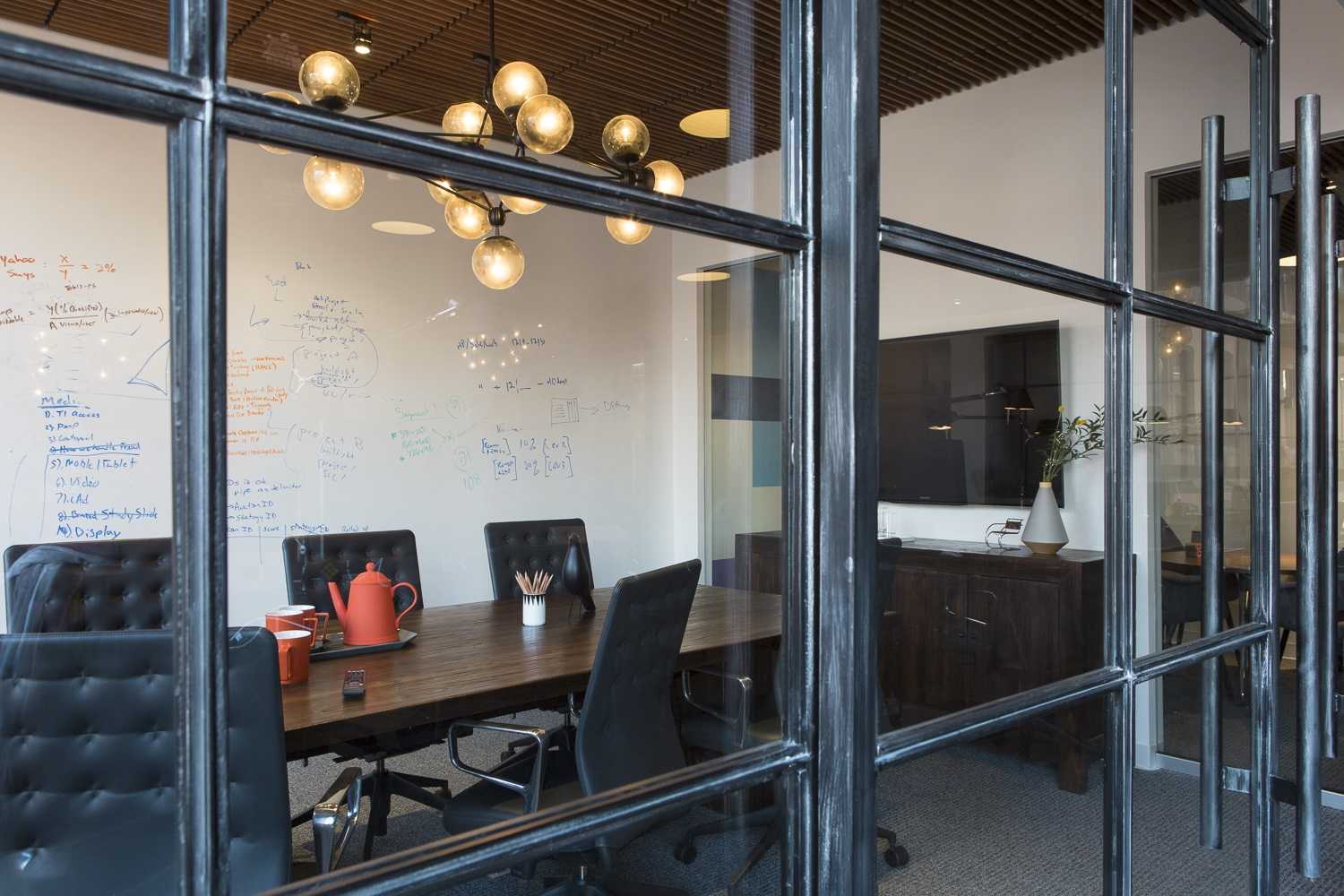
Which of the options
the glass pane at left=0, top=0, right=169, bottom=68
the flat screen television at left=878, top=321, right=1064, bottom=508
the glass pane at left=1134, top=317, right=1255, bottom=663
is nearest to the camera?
the glass pane at left=0, top=0, right=169, bottom=68

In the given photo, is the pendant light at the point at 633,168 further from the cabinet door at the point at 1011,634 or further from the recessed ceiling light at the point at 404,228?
the cabinet door at the point at 1011,634

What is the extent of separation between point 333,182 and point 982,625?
2.57ft

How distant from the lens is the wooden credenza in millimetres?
840

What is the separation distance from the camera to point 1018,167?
3.62ft

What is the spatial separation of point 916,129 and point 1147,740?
34.9 inches

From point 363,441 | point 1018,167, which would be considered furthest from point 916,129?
point 363,441

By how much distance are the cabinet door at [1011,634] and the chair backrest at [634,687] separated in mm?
363

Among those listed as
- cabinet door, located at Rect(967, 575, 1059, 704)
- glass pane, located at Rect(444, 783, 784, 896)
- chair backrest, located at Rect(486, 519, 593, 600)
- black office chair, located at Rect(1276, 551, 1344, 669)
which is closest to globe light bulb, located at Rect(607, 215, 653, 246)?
chair backrest, located at Rect(486, 519, 593, 600)

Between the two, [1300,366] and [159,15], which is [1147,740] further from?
[159,15]

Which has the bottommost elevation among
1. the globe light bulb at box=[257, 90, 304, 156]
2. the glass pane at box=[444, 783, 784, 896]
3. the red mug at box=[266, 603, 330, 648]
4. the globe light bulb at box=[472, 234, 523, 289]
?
the glass pane at box=[444, 783, 784, 896]

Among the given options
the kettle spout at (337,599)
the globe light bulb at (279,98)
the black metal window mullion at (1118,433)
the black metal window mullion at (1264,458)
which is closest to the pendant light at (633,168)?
the globe light bulb at (279,98)

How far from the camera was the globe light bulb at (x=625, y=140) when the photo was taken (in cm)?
69

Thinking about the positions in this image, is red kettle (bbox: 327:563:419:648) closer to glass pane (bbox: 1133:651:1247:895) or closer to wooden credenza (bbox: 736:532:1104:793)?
wooden credenza (bbox: 736:532:1104:793)

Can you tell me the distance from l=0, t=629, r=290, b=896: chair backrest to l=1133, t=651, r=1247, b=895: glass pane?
1.06m
